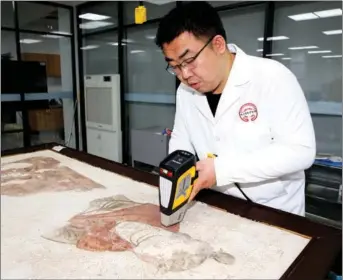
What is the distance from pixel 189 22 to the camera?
97 centimetres

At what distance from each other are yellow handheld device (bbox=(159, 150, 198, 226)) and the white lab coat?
0.18 m

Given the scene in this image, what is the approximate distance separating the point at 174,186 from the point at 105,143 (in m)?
3.64

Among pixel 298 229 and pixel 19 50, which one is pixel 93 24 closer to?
pixel 19 50

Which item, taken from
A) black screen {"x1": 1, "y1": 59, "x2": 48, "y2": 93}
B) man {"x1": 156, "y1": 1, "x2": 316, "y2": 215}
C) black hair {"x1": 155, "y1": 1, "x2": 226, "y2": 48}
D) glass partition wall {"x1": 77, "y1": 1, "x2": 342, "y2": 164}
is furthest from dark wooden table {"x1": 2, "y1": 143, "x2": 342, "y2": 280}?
black screen {"x1": 1, "y1": 59, "x2": 48, "y2": 93}

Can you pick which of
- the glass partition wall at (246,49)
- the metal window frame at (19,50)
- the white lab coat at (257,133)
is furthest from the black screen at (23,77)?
the white lab coat at (257,133)

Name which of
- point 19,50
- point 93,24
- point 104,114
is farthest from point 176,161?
point 93,24

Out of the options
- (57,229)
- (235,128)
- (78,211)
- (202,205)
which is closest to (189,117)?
(235,128)

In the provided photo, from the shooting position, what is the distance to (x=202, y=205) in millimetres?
1019

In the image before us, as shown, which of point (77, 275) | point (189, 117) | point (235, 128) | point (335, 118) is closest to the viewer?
point (77, 275)

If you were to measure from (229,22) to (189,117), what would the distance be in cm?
216

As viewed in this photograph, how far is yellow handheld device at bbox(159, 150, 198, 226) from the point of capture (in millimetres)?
849

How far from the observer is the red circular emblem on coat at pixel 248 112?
112 centimetres

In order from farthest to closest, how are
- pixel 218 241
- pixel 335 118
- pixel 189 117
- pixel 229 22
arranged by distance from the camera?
pixel 229 22 < pixel 335 118 < pixel 189 117 < pixel 218 241

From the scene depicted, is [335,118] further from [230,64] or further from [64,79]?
[64,79]
